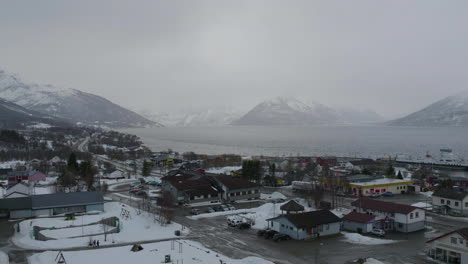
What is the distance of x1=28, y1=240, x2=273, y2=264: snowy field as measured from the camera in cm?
1734

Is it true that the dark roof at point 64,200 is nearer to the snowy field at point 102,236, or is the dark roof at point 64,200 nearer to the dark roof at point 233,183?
the snowy field at point 102,236

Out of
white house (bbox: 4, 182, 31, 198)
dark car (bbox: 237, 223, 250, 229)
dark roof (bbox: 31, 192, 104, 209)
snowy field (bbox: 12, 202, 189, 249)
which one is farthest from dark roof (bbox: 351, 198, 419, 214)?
white house (bbox: 4, 182, 31, 198)

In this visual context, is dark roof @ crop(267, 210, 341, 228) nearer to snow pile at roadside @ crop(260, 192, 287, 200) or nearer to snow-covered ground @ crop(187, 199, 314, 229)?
snow-covered ground @ crop(187, 199, 314, 229)

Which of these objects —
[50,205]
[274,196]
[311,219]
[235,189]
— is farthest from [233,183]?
[50,205]

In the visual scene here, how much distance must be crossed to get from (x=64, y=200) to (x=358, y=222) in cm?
2012

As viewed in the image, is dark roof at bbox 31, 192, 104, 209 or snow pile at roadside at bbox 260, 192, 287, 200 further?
snow pile at roadside at bbox 260, 192, 287, 200

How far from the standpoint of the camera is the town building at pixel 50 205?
2697cm

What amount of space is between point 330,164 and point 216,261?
47247mm

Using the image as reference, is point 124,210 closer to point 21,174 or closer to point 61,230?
point 61,230

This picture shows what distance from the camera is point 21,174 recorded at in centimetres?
4462

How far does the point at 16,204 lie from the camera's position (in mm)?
27172

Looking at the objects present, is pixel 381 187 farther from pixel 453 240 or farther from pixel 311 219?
pixel 453 240

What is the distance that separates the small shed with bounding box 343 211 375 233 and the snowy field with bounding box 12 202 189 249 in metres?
9.58

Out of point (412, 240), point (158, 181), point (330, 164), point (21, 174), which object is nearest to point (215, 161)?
point (330, 164)
